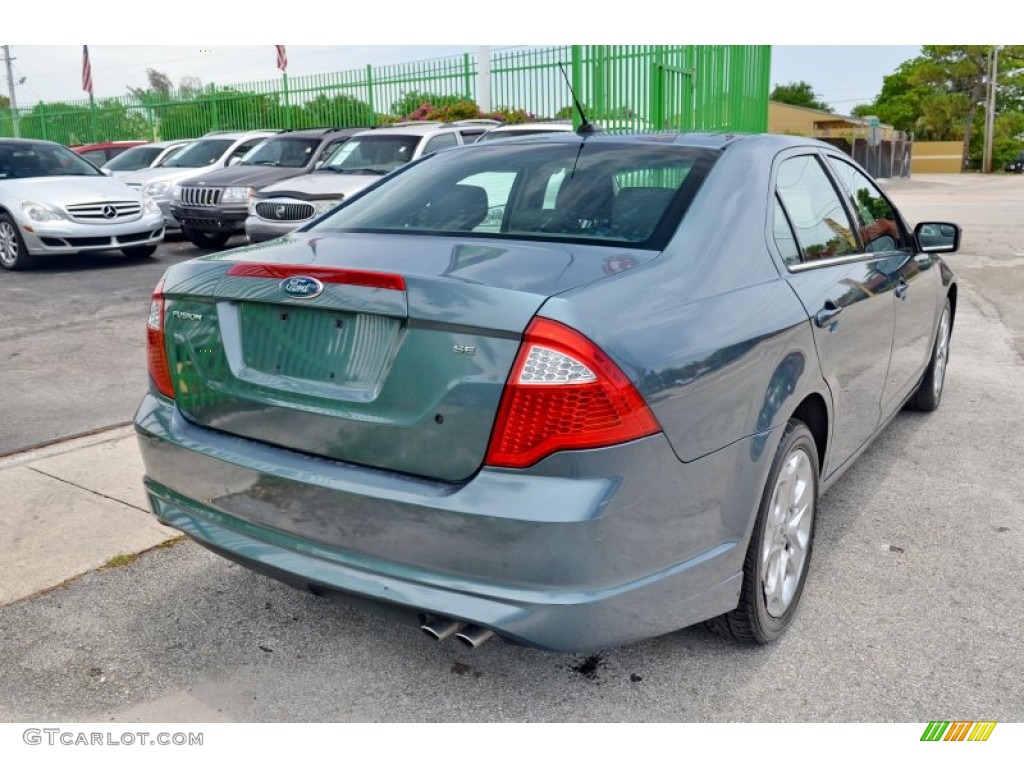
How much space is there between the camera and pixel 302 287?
254 centimetres

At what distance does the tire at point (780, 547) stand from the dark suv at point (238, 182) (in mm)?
10020

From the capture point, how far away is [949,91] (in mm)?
67438

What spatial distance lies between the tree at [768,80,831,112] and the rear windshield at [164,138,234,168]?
91752 millimetres

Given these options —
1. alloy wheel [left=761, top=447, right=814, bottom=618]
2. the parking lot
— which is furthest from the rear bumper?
the parking lot

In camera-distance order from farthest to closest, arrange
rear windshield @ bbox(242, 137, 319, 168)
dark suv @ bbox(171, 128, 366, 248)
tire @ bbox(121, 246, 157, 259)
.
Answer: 1. rear windshield @ bbox(242, 137, 319, 168)
2. tire @ bbox(121, 246, 157, 259)
3. dark suv @ bbox(171, 128, 366, 248)

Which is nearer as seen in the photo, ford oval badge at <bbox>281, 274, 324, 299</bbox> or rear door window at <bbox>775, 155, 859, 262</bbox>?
ford oval badge at <bbox>281, 274, 324, 299</bbox>

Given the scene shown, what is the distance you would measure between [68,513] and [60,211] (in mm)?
8251

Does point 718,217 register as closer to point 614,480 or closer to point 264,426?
point 614,480

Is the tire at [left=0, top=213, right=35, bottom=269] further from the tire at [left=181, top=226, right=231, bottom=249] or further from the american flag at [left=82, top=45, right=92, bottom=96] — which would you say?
the american flag at [left=82, top=45, right=92, bottom=96]

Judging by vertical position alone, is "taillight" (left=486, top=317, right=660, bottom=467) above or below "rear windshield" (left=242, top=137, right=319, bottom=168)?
below

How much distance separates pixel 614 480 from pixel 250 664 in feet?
4.63
